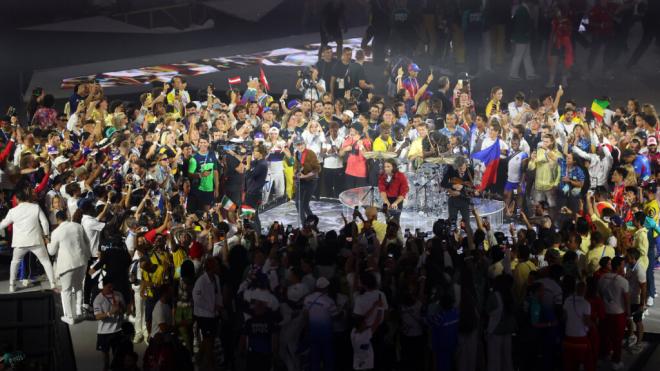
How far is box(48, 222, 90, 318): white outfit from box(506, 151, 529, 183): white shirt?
7589 millimetres

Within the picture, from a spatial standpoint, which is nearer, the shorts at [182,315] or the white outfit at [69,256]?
the shorts at [182,315]

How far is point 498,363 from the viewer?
396 inches

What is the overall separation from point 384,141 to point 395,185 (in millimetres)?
1643

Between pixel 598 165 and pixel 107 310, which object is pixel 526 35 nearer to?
pixel 598 165

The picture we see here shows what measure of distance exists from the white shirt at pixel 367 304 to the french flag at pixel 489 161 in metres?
7.68

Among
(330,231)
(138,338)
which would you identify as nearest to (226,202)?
(138,338)

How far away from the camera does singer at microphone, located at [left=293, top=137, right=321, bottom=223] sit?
53.4 ft

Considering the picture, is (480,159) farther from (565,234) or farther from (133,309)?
(133,309)

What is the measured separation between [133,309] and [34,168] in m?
3.06

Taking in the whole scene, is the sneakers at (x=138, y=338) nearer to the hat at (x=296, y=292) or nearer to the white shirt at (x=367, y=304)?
the hat at (x=296, y=292)

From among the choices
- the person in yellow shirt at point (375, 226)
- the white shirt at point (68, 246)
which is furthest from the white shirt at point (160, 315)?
the person in yellow shirt at point (375, 226)

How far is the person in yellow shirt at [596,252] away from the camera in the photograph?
37.8ft

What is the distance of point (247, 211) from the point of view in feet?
53.8

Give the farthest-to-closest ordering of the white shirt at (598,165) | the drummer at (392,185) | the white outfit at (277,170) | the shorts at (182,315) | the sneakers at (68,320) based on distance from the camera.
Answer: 1. the white outfit at (277,170)
2. the white shirt at (598,165)
3. the drummer at (392,185)
4. the sneakers at (68,320)
5. the shorts at (182,315)
